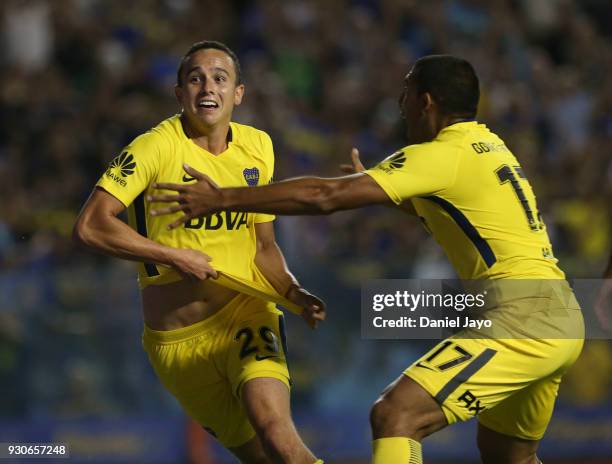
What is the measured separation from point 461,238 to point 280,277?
1.17m

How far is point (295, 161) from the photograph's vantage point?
12484mm

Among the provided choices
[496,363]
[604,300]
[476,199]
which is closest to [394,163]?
[476,199]

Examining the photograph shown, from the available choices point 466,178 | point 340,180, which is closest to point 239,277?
point 340,180

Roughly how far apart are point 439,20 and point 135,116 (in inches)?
170

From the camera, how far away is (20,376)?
1057 cm

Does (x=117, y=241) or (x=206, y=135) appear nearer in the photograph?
(x=117, y=241)

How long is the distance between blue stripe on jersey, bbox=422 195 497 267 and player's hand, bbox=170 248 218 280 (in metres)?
1.20

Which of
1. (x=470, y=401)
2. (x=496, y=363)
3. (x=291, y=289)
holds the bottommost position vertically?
(x=470, y=401)

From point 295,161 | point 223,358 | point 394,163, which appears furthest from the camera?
point 295,161

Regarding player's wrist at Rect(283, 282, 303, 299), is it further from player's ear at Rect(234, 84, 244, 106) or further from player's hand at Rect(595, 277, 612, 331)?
player's hand at Rect(595, 277, 612, 331)

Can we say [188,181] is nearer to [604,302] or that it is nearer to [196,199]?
[196,199]

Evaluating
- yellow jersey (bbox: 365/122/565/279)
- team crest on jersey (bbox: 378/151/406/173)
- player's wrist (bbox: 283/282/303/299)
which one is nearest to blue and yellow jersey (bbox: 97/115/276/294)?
player's wrist (bbox: 283/282/303/299)

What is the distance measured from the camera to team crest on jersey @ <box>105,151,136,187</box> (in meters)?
6.42

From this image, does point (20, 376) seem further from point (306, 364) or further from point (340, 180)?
point (340, 180)
